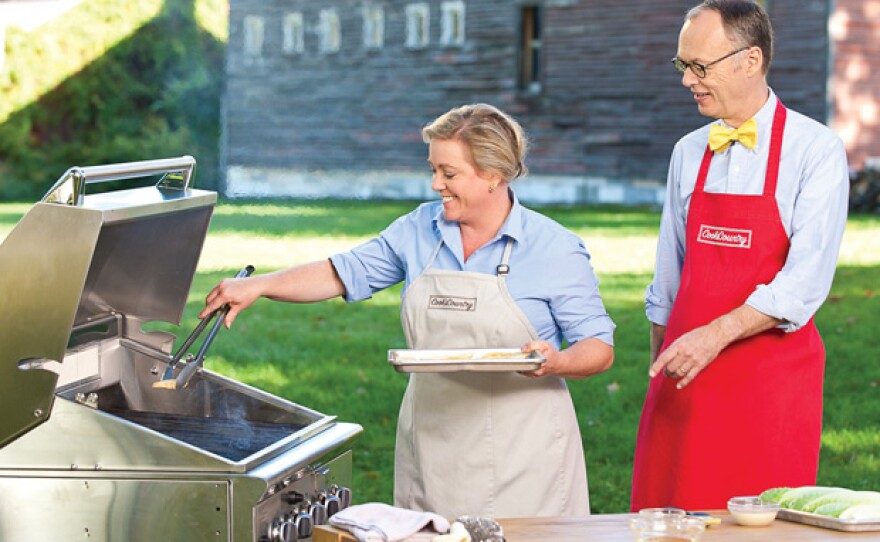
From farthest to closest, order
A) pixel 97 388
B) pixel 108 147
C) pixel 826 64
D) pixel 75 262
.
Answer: pixel 108 147
pixel 826 64
pixel 97 388
pixel 75 262

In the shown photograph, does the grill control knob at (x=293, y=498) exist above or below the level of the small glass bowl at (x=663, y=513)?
below

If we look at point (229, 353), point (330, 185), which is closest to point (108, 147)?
point (330, 185)

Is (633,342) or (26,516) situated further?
(633,342)

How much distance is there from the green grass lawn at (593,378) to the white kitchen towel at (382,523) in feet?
3.82

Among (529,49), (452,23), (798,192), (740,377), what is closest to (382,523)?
(740,377)

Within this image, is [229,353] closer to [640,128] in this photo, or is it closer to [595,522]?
[595,522]

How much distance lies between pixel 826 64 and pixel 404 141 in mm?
7974

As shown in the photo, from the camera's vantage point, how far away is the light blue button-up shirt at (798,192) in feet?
10.5

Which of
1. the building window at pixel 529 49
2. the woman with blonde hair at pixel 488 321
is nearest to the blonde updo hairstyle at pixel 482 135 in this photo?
the woman with blonde hair at pixel 488 321

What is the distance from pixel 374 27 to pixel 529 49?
3331 millimetres

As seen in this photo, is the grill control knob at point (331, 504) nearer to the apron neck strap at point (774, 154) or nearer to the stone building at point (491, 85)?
the apron neck strap at point (774, 154)

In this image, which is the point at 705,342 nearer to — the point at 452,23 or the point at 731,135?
the point at 731,135

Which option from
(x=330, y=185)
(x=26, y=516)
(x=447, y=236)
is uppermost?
(x=447, y=236)

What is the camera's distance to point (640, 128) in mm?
21781
